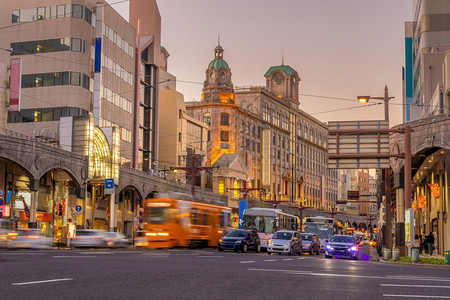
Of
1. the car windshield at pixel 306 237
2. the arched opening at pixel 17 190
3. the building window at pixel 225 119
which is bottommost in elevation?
the car windshield at pixel 306 237

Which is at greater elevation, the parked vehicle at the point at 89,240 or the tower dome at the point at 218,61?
the tower dome at the point at 218,61

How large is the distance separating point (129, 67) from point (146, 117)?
32.7 feet

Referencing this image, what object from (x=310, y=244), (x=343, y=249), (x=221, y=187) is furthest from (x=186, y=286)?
(x=221, y=187)

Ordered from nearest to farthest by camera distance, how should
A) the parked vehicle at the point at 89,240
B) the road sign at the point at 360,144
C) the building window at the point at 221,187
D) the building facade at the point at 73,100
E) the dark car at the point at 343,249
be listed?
1. the road sign at the point at 360,144
2. the dark car at the point at 343,249
3. the parked vehicle at the point at 89,240
4. the building facade at the point at 73,100
5. the building window at the point at 221,187

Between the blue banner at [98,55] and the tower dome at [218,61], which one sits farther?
the tower dome at [218,61]

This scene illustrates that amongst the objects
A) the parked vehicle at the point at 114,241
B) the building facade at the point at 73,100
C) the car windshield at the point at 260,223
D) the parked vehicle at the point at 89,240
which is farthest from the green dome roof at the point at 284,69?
the parked vehicle at the point at 89,240

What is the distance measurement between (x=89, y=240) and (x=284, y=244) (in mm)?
13655

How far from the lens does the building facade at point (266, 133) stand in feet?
385

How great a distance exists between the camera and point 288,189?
5610 inches

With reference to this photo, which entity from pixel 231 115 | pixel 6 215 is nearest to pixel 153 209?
pixel 6 215

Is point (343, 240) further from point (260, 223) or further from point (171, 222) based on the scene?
point (260, 223)

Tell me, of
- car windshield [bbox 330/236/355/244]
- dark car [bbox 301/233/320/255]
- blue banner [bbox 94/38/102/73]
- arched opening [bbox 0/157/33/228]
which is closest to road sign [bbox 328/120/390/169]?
car windshield [bbox 330/236/355/244]

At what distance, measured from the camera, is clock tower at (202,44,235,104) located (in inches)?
4707

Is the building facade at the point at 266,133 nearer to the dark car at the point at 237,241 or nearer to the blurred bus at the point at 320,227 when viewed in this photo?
the blurred bus at the point at 320,227
